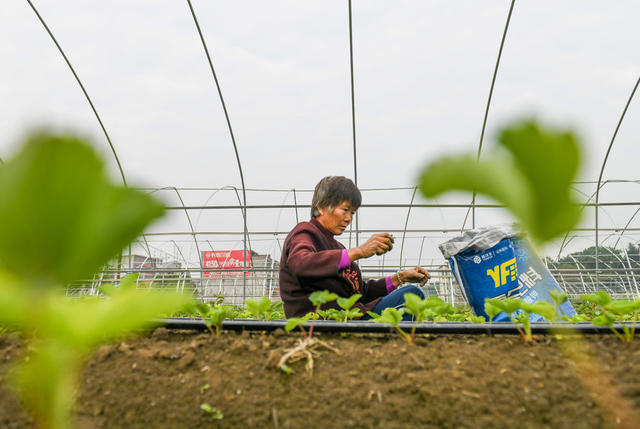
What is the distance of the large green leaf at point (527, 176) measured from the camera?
0.37m

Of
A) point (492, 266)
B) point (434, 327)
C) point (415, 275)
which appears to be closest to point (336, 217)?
point (415, 275)

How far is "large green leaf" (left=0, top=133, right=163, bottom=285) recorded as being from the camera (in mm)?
317

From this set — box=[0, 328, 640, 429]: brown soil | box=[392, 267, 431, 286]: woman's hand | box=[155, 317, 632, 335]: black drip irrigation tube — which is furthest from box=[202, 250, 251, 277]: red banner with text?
box=[0, 328, 640, 429]: brown soil

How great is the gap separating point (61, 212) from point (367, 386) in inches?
24.9

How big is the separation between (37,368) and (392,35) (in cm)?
740

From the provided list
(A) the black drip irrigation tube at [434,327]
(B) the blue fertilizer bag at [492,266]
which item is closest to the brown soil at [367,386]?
(A) the black drip irrigation tube at [434,327]

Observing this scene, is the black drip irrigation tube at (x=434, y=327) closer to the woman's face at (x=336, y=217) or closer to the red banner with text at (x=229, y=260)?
the woman's face at (x=336, y=217)

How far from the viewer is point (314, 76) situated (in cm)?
764

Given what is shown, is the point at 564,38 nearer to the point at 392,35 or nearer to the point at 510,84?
the point at 510,84

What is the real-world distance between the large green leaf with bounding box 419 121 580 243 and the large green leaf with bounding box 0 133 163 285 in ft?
0.78

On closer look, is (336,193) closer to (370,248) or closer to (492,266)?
(370,248)

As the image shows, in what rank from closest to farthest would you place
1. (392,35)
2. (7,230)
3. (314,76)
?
(7,230)
(392,35)
(314,76)

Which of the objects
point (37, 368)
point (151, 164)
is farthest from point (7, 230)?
point (151, 164)

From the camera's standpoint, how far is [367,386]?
82 centimetres
